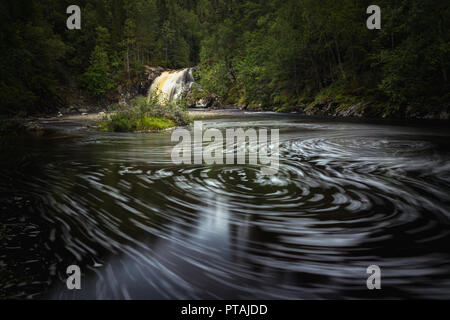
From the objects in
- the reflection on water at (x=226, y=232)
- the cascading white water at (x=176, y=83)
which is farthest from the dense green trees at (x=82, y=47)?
the reflection on water at (x=226, y=232)

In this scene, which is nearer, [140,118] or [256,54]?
[140,118]

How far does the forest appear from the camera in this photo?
1914cm

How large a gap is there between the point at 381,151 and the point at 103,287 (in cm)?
870

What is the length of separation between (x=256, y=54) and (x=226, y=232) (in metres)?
41.6

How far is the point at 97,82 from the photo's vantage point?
169ft

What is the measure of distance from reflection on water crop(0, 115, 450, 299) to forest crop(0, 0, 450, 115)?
632 inches

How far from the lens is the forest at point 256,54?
62.8 feet

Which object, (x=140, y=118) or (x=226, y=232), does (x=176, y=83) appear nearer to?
(x=140, y=118)

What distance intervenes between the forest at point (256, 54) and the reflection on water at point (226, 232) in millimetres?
16041

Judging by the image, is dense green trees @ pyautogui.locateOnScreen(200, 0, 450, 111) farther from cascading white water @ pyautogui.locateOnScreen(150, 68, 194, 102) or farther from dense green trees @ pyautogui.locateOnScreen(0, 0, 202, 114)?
dense green trees @ pyautogui.locateOnScreen(0, 0, 202, 114)

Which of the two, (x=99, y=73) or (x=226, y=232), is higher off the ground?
(x=99, y=73)

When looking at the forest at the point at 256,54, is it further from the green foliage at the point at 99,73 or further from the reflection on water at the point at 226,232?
the reflection on water at the point at 226,232

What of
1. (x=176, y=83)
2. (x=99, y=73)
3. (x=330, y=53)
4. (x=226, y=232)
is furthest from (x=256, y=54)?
(x=226, y=232)

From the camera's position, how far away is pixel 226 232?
10.9ft
